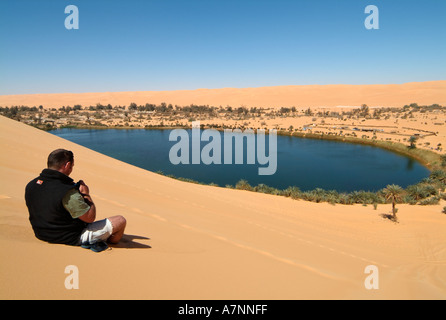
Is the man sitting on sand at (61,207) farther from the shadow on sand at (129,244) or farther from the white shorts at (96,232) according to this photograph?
the shadow on sand at (129,244)

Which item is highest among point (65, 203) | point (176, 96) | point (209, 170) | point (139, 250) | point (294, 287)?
point (176, 96)

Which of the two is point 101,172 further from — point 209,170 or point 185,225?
point 209,170

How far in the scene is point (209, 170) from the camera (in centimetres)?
2459

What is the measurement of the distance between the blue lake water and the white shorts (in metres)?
18.0

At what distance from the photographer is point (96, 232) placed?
276 centimetres

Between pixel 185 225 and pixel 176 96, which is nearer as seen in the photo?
pixel 185 225

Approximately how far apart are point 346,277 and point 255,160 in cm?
2579

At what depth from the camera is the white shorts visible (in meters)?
2.74

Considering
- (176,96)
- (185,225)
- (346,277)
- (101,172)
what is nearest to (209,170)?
(101,172)

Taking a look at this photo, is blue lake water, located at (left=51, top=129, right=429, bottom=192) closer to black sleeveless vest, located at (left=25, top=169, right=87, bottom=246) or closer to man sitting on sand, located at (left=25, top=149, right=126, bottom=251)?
man sitting on sand, located at (left=25, top=149, right=126, bottom=251)

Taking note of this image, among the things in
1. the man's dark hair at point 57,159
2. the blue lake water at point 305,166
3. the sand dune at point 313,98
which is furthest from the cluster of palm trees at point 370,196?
the sand dune at point 313,98

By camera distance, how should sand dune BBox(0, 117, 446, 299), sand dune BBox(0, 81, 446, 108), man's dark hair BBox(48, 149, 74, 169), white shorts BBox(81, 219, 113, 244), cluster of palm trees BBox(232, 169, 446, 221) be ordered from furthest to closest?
sand dune BBox(0, 81, 446, 108) < cluster of palm trees BBox(232, 169, 446, 221) < white shorts BBox(81, 219, 113, 244) < man's dark hair BBox(48, 149, 74, 169) < sand dune BBox(0, 117, 446, 299)

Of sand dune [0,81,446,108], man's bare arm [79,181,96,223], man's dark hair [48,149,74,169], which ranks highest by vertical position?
sand dune [0,81,446,108]

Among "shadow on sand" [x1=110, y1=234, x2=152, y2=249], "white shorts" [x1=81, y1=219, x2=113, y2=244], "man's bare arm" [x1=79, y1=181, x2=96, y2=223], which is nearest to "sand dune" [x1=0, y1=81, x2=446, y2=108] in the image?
"shadow on sand" [x1=110, y1=234, x2=152, y2=249]
